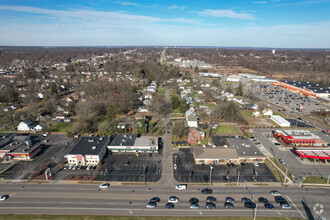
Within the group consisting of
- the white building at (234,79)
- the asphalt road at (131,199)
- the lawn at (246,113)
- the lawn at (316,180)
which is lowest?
the asphalt road at (131,199)

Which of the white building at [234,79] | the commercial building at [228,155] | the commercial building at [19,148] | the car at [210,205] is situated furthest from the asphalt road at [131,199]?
the white building at [234,79]

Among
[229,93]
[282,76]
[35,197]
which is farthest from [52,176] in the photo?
[282,76]

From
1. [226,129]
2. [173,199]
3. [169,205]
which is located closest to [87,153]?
[173,199]

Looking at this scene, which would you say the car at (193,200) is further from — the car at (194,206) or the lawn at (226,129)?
the lawn at (226,129)

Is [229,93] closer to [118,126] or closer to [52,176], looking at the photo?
[118,126]

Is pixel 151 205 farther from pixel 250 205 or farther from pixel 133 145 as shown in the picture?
pixel 133 145

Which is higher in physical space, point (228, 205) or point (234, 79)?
point (234, 79)

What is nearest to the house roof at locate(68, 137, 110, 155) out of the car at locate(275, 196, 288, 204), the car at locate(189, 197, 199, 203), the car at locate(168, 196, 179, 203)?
the car at locate(168, 196, 179, 203)

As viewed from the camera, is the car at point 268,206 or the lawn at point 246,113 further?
the lawn at point 246,113
